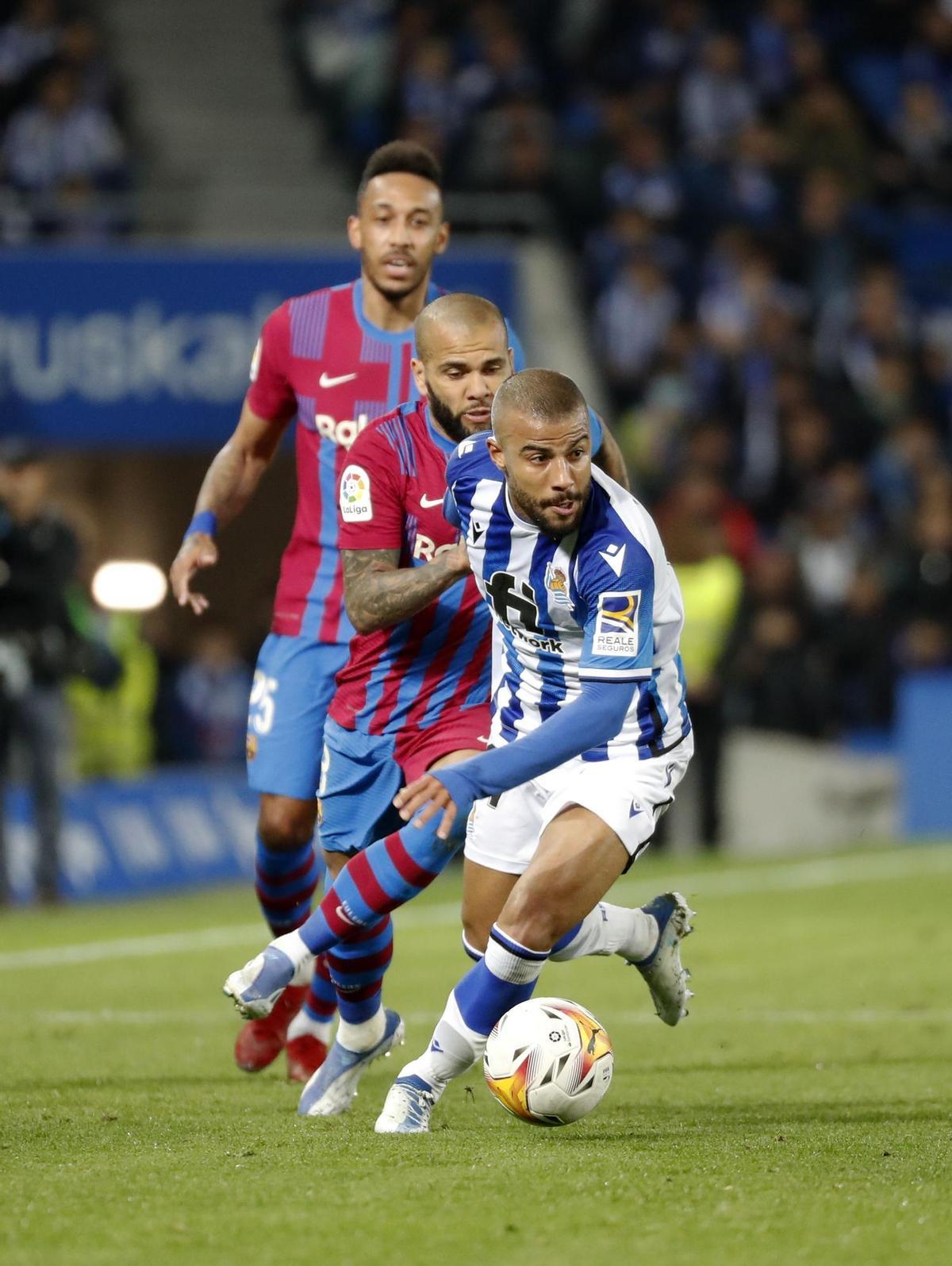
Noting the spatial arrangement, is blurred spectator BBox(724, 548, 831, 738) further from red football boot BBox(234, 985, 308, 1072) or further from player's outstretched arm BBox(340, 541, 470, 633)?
player's outstretched arm BBox(340, 541, 470, 633)

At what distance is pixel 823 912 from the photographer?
38.3ft

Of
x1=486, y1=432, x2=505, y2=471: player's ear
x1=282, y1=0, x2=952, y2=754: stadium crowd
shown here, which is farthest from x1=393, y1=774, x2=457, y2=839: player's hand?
x1=282, y1=0, x2=952, y2=754: stadium crowd

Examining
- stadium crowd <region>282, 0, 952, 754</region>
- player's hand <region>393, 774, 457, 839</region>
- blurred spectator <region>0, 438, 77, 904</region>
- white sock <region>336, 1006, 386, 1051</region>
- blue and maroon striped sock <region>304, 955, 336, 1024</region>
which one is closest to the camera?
player's hand <region>393, 774, 457, 839</region>

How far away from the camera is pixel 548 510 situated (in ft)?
17.2

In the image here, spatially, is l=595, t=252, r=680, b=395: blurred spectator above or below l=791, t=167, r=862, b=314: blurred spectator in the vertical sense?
below

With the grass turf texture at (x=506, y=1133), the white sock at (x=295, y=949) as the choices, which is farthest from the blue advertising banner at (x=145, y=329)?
the white sock at (x=295, y=949)

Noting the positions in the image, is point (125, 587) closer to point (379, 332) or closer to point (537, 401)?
point (379, 332)

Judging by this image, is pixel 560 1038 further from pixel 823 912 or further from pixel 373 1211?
pixel 823 912

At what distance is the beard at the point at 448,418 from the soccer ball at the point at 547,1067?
158 cm

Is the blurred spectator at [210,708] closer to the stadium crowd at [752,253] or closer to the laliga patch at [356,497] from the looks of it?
the stadium crowd at [752,253]

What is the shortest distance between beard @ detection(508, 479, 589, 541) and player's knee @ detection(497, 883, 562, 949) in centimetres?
88

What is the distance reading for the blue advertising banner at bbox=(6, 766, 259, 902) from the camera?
42.2 ft

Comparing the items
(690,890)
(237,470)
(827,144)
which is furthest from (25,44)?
(237,470)

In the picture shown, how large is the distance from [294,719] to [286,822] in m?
0.31
